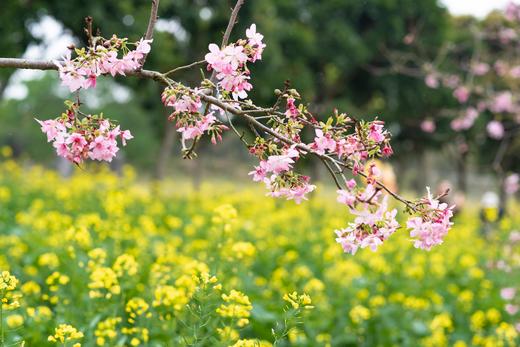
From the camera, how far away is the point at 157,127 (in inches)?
882

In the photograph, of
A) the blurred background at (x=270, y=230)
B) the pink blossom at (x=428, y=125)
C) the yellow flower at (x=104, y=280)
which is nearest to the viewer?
the yellow flower at (x=104, y=280)

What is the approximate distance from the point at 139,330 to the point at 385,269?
394cm

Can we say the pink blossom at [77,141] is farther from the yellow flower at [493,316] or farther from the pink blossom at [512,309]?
the yellow flower at [493,316]

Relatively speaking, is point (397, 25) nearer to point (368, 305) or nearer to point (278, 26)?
point (278, 26)

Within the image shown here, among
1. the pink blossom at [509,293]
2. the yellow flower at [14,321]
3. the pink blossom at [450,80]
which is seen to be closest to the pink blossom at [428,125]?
the pink blossom at [450,80]

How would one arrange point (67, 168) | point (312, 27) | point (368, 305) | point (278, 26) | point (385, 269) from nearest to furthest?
point (368, 305), point (385, 269), point (278, 26), point (312, 27), point (67, 168)

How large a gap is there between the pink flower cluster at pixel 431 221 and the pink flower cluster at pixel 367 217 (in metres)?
0.09

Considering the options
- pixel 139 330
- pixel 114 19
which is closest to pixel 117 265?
pixel 139 330

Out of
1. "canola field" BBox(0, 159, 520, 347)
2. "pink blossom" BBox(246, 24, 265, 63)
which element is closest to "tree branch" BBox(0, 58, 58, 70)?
"pink blossom" BBox(246, 24, 265, 63)

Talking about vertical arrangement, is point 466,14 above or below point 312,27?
above

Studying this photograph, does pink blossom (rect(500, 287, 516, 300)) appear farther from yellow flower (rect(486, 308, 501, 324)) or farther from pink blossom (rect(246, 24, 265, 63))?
pink blossom (rect(246, 24, 265, 63))

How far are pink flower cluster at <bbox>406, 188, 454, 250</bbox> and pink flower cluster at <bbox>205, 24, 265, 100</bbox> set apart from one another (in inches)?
32.0

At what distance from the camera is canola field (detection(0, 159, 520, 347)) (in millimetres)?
3932

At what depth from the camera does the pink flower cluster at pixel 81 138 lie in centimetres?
267
